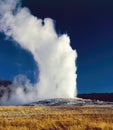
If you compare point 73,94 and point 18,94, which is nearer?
point 73,94

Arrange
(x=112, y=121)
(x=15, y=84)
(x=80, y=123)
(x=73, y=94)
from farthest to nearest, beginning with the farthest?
(x=15, y=84) < (x=73, y=94) < (x=112, y=121) < (x=80, y=123)

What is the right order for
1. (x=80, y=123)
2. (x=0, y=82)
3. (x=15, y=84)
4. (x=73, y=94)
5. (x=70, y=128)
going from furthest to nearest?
(x=0, y=82) < (x=15, y=84) < (x=73, y=94) < (x=80, y=123) < (x=70, y=128)

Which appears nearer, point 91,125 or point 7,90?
point 91,125

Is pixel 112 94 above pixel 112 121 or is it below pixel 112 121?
above

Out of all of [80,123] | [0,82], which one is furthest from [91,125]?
[0,82]

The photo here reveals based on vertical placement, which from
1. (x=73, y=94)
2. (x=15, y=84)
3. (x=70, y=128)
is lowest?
(x=70, y=128)

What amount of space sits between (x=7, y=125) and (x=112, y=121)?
801 cm

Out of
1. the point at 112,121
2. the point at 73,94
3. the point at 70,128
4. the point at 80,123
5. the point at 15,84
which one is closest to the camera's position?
the point at 70,128

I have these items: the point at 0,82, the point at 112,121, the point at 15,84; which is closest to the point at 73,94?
the point at 15,84

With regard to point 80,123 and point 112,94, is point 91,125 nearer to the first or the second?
point 80,123

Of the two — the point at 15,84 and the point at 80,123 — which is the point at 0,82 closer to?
the point at 15,84

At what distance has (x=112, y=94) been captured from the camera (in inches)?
5748

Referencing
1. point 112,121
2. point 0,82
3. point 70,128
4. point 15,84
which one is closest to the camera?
point 70,128

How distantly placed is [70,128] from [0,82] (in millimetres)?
173057
